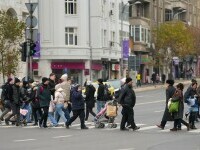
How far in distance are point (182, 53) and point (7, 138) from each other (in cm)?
6715

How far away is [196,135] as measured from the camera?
2156 cm

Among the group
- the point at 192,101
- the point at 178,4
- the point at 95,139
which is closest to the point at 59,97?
the point at 192,101

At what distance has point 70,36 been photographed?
6756 centimetres

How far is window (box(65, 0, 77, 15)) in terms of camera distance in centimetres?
6769

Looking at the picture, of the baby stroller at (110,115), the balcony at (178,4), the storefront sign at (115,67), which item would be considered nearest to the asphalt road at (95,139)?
the baby stroller at (110,115)

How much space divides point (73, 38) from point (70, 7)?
311 centimetres

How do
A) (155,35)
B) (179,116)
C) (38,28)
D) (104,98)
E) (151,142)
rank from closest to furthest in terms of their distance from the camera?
1. (151,142)
2. (179,116)
3. (104,98)
4. (38,28)
5. (155,35)

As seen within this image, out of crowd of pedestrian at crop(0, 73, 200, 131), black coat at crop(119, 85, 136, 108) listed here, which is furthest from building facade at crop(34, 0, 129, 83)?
black coat at crop(119, 85, 136, 108)

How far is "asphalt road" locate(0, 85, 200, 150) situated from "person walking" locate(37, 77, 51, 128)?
0.51m

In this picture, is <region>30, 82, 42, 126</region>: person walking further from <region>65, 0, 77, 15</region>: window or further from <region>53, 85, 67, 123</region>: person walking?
<region>65, 0, 77, 15</region>: window

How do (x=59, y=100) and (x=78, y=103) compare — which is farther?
(x=59, y=100)

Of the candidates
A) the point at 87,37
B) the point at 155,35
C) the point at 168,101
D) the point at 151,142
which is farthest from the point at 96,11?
the point at 151,142

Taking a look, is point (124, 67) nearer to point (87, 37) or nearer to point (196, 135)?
point (87, 37)

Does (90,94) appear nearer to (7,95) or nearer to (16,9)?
(7,95)
